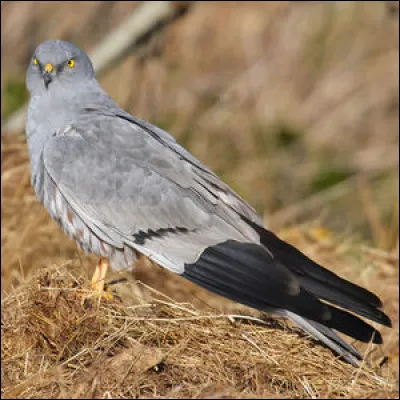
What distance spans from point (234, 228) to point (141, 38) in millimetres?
3343

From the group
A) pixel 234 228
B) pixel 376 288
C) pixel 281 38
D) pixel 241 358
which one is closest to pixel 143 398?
pixel 241 358

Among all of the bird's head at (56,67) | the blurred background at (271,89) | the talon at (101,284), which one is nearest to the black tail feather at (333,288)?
the talon at (101,284)

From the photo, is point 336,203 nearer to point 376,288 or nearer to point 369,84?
point 369,84

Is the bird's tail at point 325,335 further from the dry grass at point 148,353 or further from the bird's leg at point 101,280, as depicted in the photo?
the bird's leg at point 101,280

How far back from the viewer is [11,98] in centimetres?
841

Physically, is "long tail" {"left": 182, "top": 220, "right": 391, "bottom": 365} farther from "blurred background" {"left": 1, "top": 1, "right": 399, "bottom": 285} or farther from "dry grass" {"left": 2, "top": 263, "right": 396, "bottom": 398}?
"blurred background" {"left": 1, "top": 1, "right": 399, "bottom": 285}

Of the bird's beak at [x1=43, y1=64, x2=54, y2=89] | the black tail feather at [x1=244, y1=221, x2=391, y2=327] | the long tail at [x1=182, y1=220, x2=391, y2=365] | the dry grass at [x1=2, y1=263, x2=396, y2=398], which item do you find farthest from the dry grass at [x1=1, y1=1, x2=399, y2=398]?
the bird's beak at [x1=43, y1=64, x2=54, y2=89]

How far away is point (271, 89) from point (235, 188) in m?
2.28

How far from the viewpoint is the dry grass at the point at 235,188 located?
3.89 meters

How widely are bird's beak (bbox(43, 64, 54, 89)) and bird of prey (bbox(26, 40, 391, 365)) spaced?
2.9 inches

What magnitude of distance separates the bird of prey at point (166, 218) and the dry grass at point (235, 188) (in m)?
0.17

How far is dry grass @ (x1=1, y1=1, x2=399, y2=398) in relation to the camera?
3.89 meters

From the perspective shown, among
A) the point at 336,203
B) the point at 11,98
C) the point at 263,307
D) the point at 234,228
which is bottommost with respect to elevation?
the point at 336,203

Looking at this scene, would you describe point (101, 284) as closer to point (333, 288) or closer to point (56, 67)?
point (333, 288)
